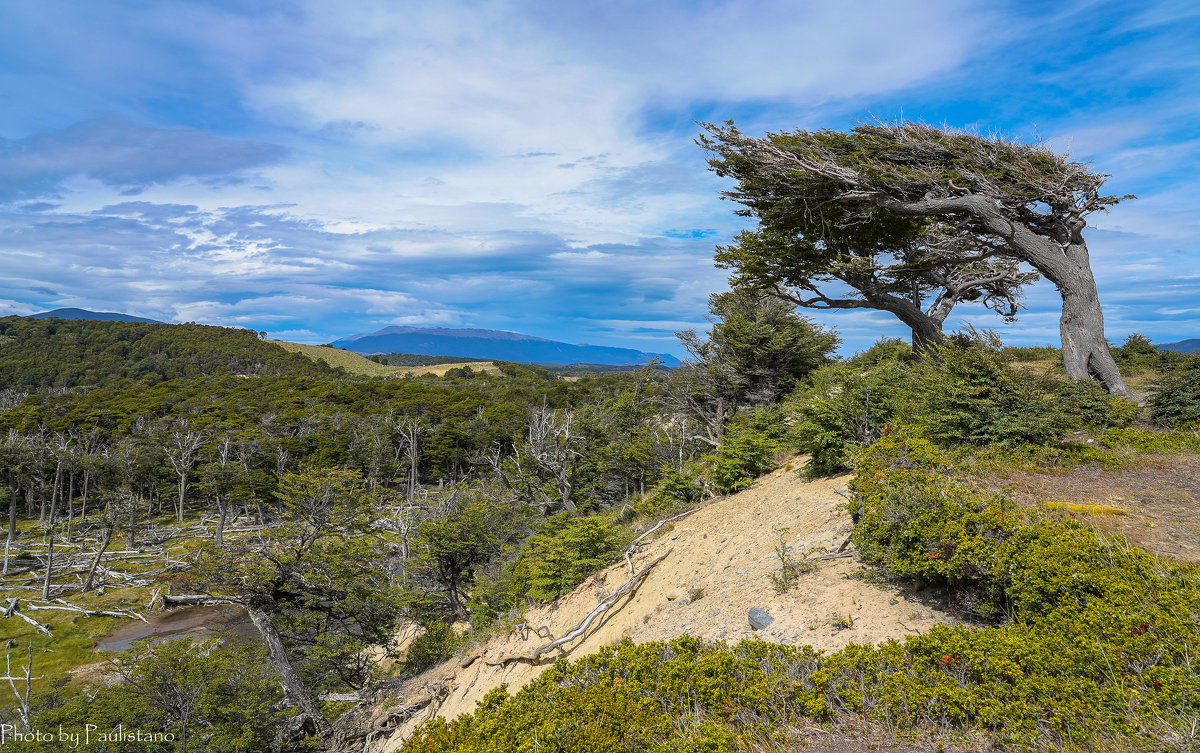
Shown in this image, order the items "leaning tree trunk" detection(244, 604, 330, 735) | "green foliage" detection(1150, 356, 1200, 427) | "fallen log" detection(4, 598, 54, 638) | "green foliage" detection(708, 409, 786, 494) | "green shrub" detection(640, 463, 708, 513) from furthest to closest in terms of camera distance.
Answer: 1. "fallen log" detection(4, 598, 54, 638)
2. "green shrub" detection(640, 463, 708, 513)
3. "green foliage" detection(708, 409, 786, 494)
4. "leaning tree trunk" detection(244, 604, 330, 735)
5. "green foliage" detection(1150, 356, 1200, 427)

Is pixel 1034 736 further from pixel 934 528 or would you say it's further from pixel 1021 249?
pixel 1021 249

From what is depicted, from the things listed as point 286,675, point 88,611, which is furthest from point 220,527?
point 286,675

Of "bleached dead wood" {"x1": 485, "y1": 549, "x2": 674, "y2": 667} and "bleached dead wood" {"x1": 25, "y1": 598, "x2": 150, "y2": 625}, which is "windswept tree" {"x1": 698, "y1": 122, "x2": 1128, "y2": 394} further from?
"bleached dead wood" {"x1": 25, "y1": 598, "x2": 150, "y2": 625}

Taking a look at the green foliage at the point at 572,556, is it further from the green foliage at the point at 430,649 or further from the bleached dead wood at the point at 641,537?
the green foliage at the point at 430,649

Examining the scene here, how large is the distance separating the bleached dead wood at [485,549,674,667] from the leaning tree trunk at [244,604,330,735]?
593 centimetres

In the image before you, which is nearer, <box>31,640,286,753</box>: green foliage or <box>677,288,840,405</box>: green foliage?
<box>31,640,286,753</box>: green foliage

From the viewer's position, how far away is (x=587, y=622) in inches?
341

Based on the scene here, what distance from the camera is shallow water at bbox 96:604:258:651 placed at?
→ 23.8 metres

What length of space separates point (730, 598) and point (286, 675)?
38.3 feet

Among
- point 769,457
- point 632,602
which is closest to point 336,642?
point 632,602

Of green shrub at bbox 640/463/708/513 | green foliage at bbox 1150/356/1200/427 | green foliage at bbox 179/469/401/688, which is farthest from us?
green shrub at bbox 640/463/708/513

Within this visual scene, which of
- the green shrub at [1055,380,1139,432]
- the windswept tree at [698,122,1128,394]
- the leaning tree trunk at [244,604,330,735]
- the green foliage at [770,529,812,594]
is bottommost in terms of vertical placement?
the leaning tree trunk at [244,604,330,735]

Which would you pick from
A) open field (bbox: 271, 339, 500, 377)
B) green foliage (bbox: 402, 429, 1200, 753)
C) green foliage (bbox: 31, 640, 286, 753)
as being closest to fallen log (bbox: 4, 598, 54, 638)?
green foliage (bbox: 31, 640, 286, 753)

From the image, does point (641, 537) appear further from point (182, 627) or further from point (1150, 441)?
point (182, 627)
